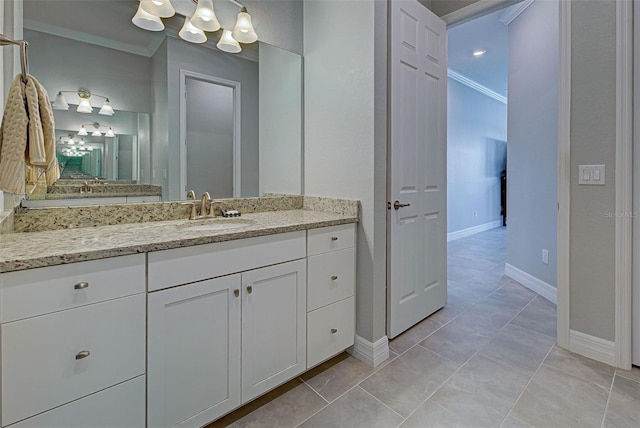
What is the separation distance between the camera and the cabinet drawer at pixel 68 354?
90 cm

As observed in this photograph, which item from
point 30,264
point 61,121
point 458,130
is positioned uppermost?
point 458,130

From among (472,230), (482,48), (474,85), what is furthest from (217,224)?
(474,85)

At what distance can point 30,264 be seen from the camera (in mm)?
902

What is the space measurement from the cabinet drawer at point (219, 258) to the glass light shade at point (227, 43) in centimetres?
128

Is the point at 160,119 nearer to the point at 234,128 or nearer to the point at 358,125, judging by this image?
the point at 234,128

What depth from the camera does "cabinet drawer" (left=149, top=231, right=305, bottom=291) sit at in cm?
116

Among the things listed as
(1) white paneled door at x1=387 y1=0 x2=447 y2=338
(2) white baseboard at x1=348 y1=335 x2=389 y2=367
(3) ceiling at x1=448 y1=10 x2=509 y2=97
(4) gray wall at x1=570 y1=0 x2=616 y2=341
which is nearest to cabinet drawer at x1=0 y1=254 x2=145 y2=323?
(2) white baseboard at x1=348 y1=335 x2=389 y2=367

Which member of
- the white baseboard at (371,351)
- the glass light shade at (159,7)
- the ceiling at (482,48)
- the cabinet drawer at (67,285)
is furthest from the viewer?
the ceiling at (482,48)

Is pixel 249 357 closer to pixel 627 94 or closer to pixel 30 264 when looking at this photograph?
pixel 30 264

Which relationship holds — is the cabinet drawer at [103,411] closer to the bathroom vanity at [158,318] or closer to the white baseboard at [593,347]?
the bathroom vanity at [158,318]

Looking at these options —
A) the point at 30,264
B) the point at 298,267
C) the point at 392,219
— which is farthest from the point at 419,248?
the point at 30,264

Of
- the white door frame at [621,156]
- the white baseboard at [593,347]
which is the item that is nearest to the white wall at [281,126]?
the white door frame at [621,156]

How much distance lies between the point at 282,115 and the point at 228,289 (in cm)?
141

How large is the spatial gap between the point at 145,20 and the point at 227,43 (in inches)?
18.0
